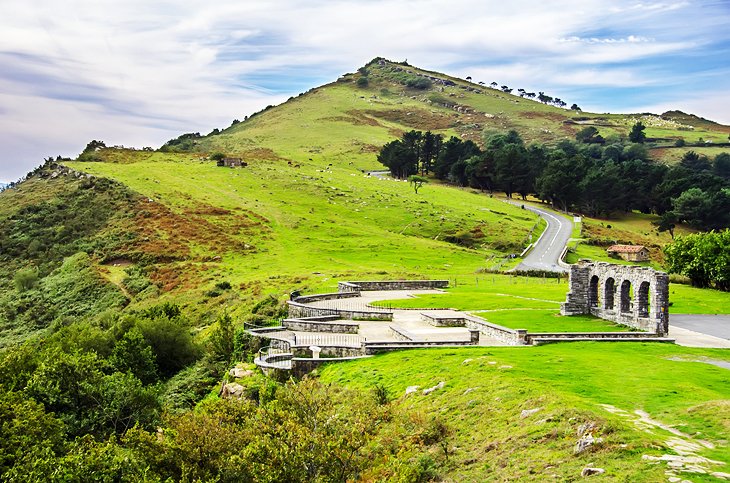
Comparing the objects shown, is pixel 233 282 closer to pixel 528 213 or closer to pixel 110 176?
pixel 110 176

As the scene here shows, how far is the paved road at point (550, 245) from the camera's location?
7900 cm

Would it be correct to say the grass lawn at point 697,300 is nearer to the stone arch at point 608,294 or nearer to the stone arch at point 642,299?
A: the stone arch at point 608,294

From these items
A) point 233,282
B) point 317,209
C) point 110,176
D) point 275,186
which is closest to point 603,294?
point 233,282

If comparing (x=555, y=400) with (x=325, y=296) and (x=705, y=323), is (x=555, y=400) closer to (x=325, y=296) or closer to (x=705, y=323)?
(x=705, y=323)

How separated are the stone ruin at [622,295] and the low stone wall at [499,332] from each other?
7.72 m

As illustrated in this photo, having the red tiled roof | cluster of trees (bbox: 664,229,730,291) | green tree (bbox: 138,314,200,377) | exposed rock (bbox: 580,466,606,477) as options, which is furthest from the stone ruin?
the red tiled roof

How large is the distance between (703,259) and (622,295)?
103ft

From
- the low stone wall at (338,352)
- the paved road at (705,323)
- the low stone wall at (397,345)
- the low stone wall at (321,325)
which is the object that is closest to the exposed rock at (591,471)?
the low stone wall at (397,345)

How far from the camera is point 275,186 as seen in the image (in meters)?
122

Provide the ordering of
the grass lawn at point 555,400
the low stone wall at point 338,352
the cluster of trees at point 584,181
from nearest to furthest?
the grass lawn at point 555,400 → the low stone wall at point 338,352 → the cluster of trees at point 584,181

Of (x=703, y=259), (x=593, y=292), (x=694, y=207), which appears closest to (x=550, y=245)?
(x=703, y=259)

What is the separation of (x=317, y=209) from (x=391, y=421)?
86683mm

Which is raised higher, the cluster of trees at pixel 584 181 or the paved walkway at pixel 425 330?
the cluster of trees at pixel 584 181

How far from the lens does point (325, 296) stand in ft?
172
